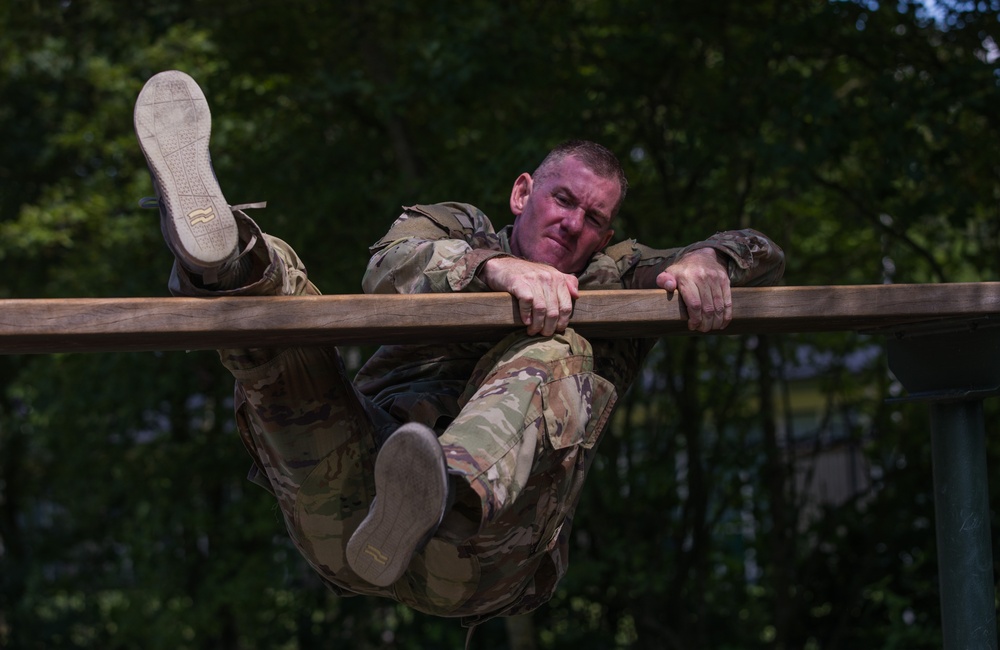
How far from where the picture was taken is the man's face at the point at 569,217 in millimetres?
2852

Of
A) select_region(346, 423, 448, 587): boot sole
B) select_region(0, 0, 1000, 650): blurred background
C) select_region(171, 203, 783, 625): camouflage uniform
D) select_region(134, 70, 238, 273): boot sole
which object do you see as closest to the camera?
select_region(346, 423, 448, 587): boot sole

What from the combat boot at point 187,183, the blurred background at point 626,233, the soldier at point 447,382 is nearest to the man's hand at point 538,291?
the soldier at point 447,382

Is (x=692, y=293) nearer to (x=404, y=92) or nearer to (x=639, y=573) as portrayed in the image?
(x=404, y=92)

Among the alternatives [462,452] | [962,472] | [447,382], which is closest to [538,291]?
[462,452]

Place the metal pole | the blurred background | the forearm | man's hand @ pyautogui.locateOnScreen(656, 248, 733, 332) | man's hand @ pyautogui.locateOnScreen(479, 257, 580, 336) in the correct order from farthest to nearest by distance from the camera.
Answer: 1. the blurred background
2. the metal pole
3. the forearm
4. man's hand @ pyautogui.locateOnScreen(656, 248, 733, 332)
5. man's hand @ pyautogui.locateOnScreen(479, 257, 580, 336)

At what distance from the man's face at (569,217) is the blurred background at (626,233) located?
244cm

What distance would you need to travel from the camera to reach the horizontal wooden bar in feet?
6.89

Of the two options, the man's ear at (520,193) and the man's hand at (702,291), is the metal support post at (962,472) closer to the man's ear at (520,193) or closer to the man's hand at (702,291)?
the man's hand at (702,291)

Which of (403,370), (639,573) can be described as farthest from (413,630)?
(403,370)

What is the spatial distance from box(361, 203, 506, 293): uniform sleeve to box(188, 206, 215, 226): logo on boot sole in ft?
1.81

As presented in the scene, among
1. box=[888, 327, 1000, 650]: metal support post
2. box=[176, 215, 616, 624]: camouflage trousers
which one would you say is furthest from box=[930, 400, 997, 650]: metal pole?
box=[176, 215, 616, 624]: camouflage trousers

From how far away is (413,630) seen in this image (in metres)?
7.20

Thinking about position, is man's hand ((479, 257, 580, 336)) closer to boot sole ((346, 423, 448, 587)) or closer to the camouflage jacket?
the camouflage jacket

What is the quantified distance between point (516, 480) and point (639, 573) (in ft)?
13.3
